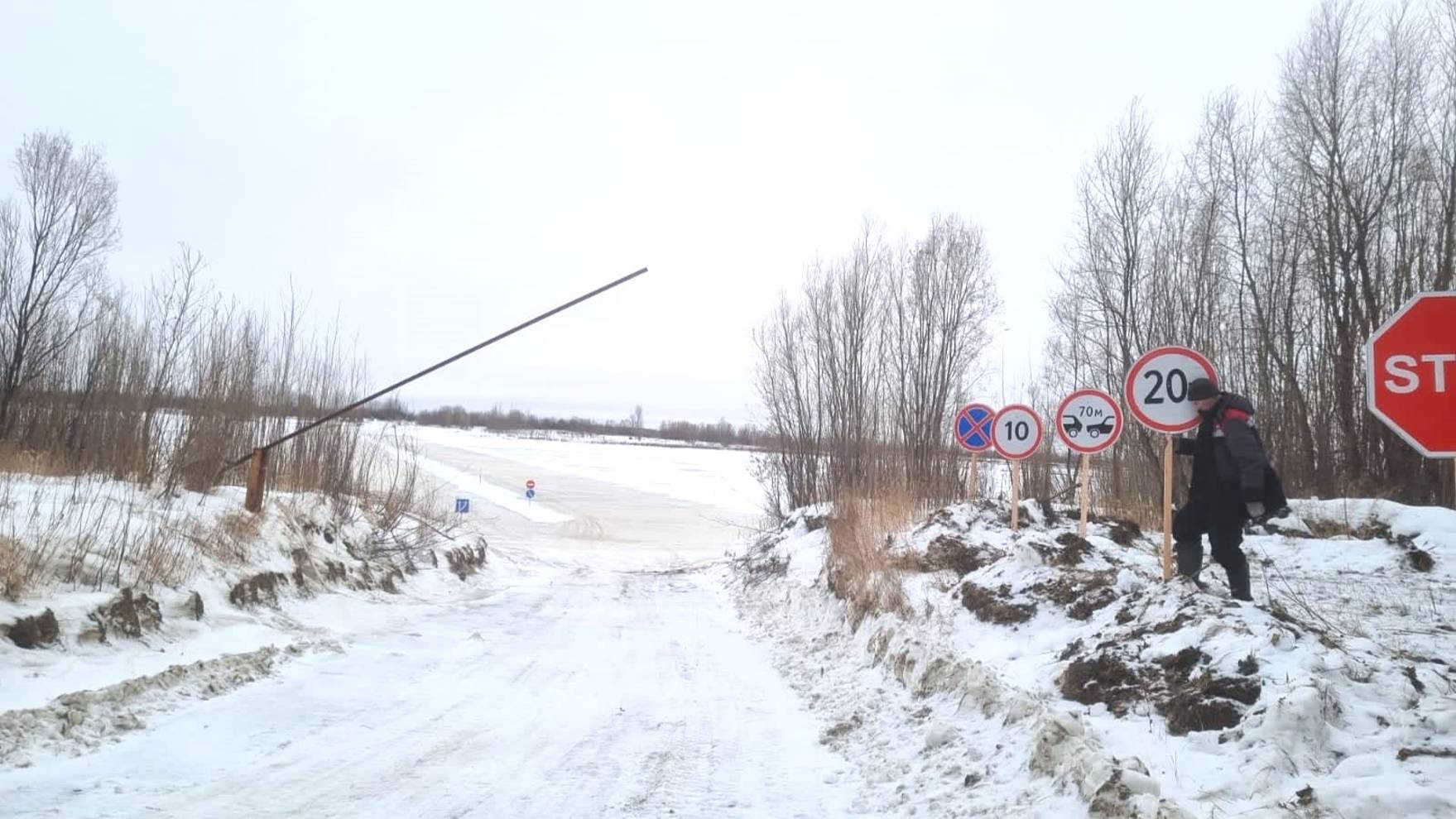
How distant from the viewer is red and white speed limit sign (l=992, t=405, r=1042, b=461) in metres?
10.8

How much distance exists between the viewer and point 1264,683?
4.12 m

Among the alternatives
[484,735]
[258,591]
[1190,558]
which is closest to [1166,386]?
[1190,558]

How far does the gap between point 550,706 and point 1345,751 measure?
5.03m

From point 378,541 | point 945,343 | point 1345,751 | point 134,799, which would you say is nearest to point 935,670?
point 1345,751

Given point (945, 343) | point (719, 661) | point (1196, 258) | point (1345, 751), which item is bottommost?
point (719, 661)

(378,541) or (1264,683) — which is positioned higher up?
(1264,683)

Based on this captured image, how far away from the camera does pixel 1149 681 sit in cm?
480

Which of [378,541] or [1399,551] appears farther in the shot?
[378,541]

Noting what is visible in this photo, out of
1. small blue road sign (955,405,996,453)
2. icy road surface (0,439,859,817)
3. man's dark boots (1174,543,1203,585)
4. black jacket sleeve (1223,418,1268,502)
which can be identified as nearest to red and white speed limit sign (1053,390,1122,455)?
man's dark boots (1174,543,1203,585)

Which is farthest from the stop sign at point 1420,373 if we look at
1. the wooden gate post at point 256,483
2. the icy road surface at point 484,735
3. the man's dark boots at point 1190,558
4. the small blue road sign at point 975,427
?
the wooden gate post at point 256,483

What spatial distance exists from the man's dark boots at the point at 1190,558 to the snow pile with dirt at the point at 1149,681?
0.99ft

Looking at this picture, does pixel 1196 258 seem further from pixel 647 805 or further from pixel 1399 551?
pixel 647 805

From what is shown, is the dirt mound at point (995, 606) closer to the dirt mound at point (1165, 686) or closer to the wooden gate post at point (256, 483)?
the dirt mound at point (1165, 686)

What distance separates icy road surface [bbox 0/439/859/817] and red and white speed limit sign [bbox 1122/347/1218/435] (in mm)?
3658
